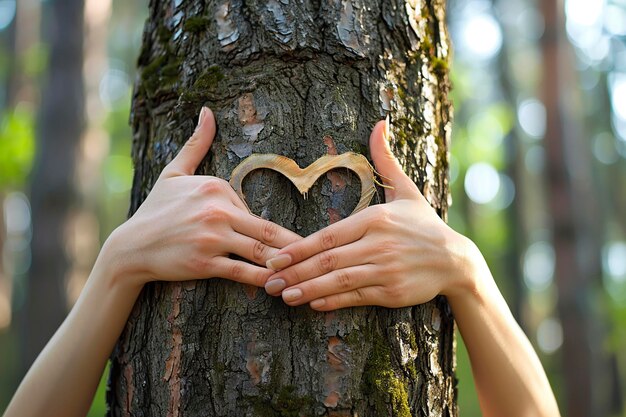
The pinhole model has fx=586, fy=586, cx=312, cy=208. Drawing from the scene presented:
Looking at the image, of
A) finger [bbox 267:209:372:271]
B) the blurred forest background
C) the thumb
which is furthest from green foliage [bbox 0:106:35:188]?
finger [bbox 267:209:372:271]

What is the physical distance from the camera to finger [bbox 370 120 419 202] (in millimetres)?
1724

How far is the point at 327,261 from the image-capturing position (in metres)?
1.55

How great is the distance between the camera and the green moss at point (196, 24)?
1831mm

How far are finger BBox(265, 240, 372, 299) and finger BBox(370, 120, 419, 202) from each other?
240mm

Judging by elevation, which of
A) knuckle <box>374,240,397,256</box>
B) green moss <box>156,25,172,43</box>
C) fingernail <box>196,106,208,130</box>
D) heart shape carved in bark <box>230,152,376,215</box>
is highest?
green moss <box>156,25,172,43</box>

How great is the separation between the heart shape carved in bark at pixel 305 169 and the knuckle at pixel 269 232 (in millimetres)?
139

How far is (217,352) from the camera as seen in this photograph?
164 centimetres

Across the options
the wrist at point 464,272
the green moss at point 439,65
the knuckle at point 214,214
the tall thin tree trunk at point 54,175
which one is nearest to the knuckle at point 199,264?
the knuckle at point 214,214

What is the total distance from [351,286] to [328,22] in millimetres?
798

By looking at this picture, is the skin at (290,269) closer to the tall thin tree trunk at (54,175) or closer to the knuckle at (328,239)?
the knuckle at (328,239)

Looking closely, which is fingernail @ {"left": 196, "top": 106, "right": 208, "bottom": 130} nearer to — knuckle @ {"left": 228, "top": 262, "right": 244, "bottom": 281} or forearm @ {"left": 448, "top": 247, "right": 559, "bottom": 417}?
knuckle @ {"left": 228, "top": 262, "right": 244, "bottom": 281}

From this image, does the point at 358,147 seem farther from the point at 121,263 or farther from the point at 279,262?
→ the point at 121,263

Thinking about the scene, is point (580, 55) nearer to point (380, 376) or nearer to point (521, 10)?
point (521, 10)

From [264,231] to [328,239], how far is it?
18 cm
